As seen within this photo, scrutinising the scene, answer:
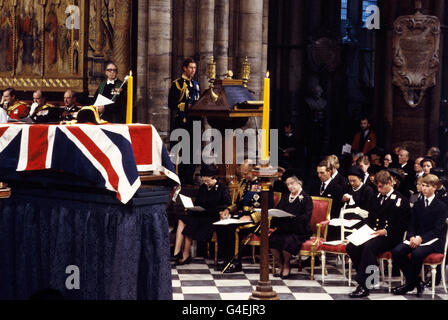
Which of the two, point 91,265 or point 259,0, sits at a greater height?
point 259,0

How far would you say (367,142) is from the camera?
14430 millimetres

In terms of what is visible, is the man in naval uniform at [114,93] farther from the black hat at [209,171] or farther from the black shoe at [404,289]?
the black shoe at [404,289]

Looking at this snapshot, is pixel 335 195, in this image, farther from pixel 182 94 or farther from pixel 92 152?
pixel 92 152

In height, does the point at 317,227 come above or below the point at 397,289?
above

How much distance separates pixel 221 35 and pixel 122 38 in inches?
65.6

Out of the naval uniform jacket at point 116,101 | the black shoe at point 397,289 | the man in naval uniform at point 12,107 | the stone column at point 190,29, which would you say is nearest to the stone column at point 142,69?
the naval uniform jacket at point 116,101

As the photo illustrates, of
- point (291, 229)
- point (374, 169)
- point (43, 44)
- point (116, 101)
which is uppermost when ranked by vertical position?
point (43, 44)

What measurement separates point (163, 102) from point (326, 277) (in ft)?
13.0

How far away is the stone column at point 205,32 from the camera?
12.2 m

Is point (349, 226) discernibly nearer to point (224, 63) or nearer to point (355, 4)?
point (224, 63)

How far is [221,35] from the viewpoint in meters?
12.5

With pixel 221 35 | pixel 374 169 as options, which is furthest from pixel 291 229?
pixel 221 35

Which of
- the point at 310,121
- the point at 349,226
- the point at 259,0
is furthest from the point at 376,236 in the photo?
the point at 310,121

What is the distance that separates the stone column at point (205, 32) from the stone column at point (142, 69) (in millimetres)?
816
